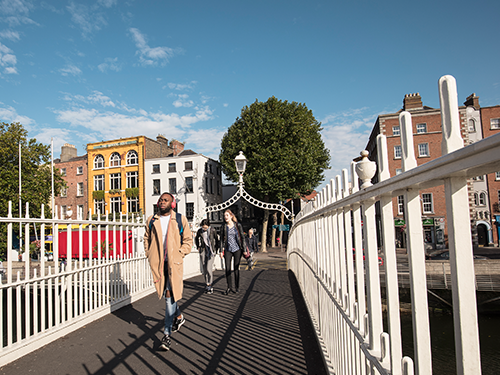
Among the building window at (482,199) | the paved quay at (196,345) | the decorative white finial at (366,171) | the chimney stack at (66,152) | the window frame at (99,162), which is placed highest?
the chimney stack at (66,152)

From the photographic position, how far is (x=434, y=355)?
35.8 ft


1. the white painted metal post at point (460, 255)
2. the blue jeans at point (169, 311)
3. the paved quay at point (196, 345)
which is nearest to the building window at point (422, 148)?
the paved quay at point (196, 345)

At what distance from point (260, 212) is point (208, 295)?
39924mm

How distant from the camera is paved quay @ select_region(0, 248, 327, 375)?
11.5 feet

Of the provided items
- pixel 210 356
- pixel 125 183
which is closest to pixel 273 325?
pixel 210 356

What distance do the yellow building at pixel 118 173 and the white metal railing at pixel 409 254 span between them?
3965 centimetres

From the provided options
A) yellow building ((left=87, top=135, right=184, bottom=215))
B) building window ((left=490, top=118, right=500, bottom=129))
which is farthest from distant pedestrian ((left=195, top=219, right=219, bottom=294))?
building window ((left=490, top=118, right=500, bottom=129))

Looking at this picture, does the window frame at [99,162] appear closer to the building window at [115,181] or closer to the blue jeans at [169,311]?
the building window at [115,181]

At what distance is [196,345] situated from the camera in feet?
13.7

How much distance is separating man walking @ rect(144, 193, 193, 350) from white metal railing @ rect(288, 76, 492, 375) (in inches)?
86.3

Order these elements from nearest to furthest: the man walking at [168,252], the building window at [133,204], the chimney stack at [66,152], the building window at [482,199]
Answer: the man walking at [168,252], the building window at [482,199], the building window at [133,204], the chimney stack at [66,152]

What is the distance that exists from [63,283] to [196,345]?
2098mm

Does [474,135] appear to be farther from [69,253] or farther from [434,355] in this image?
[69,253]

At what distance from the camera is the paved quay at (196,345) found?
350cm
